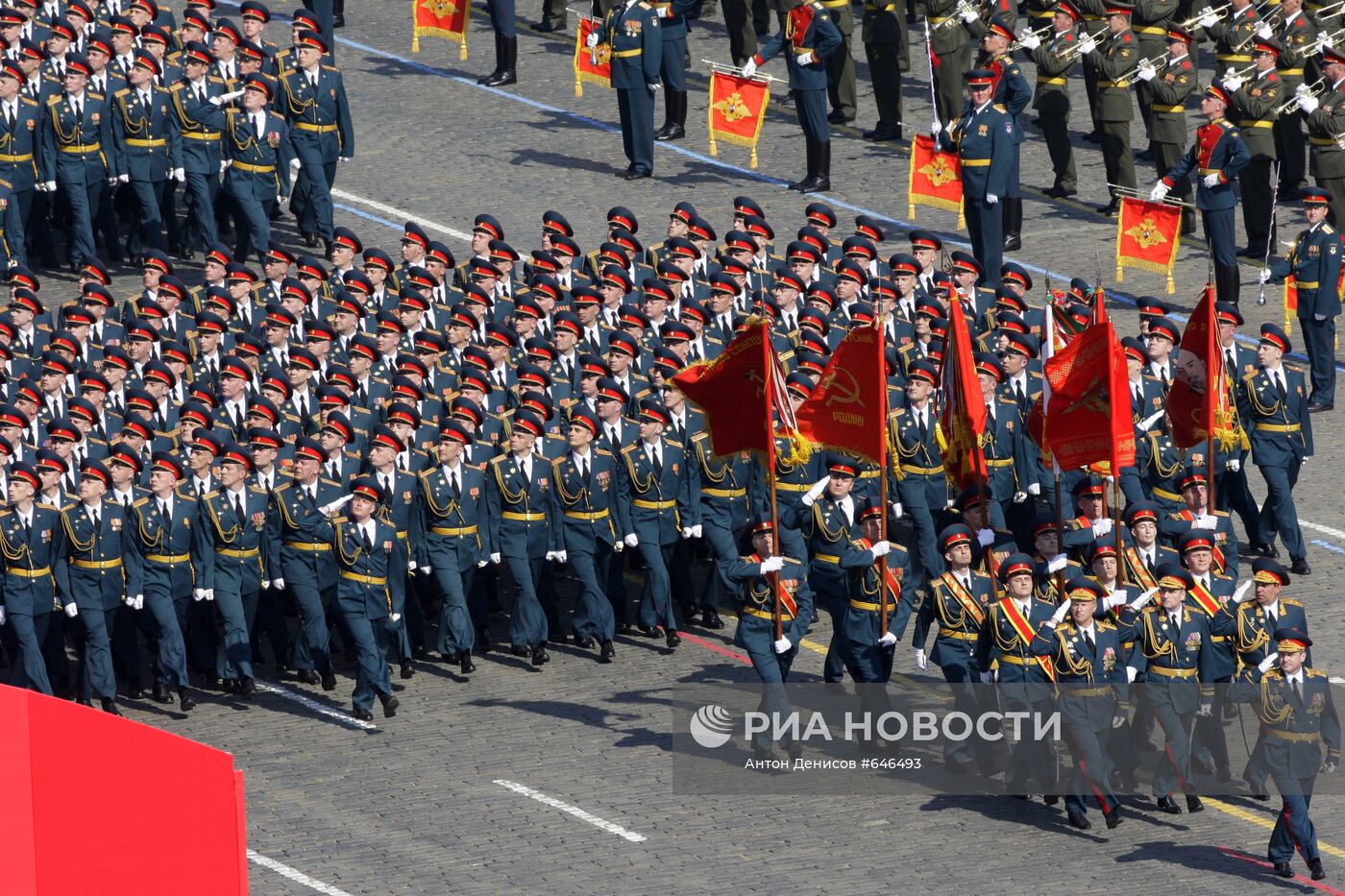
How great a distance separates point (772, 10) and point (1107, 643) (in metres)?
17.6

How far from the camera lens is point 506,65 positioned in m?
34.6

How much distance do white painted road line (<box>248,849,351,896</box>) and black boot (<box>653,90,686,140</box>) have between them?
51.1 ft

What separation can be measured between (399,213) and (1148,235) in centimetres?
841

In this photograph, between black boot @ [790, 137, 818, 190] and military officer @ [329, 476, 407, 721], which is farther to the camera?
black boot @ [790, 137, 818, 190]

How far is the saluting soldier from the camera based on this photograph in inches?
706

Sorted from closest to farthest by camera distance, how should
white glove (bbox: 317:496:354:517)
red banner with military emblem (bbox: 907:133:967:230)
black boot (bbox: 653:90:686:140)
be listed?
1. white glove (bbox: 317:496:354:517)
2. red banner with military emblem (bbox: 907:133:967:230)
3. black boot (bbox: 653:90:686:140)

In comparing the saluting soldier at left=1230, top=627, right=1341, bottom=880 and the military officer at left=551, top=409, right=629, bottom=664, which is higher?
the saluting soldier at left=1230, top=627, right=1341, bottom=880

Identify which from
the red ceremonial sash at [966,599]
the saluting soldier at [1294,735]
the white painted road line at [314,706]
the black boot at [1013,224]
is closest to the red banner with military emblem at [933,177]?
the black boot at [1013,224]

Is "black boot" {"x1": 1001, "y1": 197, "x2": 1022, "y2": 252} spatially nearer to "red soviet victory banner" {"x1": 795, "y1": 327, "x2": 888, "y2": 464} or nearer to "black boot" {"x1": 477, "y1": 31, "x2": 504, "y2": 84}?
"black boot" {"x1": 477, "y1": 31, "x2": 504, "y2": 84}

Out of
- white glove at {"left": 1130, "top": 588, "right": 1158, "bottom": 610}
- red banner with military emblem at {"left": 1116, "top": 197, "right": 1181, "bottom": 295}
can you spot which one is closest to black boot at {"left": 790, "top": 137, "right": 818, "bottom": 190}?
red banner with military emblem at {"left": 1116, "top": 197, "right": 1181, "bottom": 295}

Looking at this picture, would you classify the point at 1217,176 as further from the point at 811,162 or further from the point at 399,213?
the point at 399,213

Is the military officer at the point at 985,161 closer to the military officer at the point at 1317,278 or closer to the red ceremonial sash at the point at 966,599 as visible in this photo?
the military officer at the point at 1317,278

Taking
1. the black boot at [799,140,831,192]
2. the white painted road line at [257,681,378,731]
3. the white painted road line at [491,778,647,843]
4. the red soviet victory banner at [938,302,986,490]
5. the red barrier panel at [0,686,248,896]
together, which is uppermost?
the red barrier panel at [0,686,248,896]

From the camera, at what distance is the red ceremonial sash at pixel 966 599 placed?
19812mm
